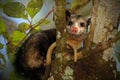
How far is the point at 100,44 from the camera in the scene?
3.54 feet

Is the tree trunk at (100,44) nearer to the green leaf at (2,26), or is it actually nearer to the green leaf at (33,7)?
the green leaf at (33,7)

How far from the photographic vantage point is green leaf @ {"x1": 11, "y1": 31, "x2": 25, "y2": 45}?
1239 millimetres

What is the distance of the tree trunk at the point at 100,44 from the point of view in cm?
108

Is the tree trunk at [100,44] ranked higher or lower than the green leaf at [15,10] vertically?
lower

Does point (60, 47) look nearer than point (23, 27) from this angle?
Yes

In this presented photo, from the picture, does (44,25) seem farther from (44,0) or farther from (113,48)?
(113,48)

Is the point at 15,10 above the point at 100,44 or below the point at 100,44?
above

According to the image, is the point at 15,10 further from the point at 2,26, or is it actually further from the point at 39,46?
the point at 39,46

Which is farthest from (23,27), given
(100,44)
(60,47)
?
(100,44)

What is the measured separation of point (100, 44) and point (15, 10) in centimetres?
44

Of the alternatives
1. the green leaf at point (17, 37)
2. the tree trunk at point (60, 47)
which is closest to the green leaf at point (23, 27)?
the green leaf at point (17, 37)

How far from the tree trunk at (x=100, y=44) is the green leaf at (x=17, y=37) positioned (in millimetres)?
316

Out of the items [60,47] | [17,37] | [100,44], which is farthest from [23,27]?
[100,44]

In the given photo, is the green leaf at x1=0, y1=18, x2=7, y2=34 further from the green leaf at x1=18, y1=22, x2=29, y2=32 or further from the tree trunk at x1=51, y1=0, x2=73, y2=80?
the tree trunk at x1=51, y1=0, x2=73, y2=80
